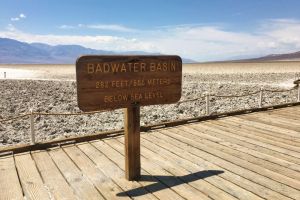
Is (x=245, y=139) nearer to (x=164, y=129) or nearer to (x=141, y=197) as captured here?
(x=164, y=129)

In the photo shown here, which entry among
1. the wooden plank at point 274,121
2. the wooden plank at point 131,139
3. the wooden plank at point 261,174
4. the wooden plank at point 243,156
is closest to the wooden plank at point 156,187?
the wooden plank at point 131,139

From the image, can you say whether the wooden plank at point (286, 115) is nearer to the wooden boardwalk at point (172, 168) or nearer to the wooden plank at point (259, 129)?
the wooden plank at point (259, 129)

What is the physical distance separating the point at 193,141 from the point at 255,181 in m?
2.64

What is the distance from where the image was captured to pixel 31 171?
6.32m

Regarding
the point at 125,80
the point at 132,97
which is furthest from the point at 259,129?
the point at 125,80

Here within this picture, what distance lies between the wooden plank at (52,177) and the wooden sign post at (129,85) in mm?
1135

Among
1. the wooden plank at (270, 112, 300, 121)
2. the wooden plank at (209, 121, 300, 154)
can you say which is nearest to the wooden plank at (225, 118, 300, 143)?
the wooden plank at (209, 121, 300, 154)

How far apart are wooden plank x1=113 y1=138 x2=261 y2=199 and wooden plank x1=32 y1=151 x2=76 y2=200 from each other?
6.52 ft

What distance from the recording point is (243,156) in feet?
23.7

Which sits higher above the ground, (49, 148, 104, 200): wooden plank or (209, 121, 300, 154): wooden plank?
(209, 121, 300, 154): wooden plank

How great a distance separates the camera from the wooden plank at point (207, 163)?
17.9ft

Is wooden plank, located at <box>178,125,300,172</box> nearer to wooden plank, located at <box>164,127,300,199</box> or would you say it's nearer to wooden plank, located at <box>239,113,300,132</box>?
wooden plank, located at <box>164,127,300,199</box>

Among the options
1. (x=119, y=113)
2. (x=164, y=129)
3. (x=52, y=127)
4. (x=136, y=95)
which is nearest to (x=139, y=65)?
(x=136, y=95)

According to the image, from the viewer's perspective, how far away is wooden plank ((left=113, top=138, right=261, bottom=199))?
5.41 m
